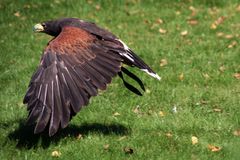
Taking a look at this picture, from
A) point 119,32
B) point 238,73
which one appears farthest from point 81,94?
point 119,32

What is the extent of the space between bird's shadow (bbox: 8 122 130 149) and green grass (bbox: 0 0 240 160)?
13 millimetres

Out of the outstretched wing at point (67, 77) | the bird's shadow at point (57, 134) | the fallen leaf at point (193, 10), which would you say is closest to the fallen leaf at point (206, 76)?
the bird's shadow at point (57, 134)

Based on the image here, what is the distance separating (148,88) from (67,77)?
2.71 m

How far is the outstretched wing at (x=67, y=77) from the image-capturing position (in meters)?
6.44

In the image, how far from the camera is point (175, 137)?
7457 mm

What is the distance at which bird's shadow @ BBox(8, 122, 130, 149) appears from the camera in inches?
292

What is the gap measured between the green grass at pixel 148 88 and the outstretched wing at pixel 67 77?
2.58ft

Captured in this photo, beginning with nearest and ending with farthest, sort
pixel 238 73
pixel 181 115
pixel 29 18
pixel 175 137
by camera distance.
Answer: pixel 175 137 < pixel 181 115 < pixel 238 73 < pixel 29 18

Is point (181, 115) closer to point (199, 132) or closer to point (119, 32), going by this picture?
point (199, 132)

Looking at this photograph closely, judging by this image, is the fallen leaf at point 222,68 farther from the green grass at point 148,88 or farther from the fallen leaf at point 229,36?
the fallen leaf at point 229,36

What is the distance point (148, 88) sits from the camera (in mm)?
9242

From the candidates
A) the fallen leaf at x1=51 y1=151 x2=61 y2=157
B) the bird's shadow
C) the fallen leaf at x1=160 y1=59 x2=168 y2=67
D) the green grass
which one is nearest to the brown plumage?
the fallen leaf at x1=51 y1=151 x2=61 y2=157

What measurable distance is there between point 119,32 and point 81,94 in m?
5.86

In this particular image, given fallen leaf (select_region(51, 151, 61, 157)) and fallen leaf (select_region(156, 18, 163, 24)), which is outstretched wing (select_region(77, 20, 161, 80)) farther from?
fallen leaf (select_region(156, 18, 163, 24))
